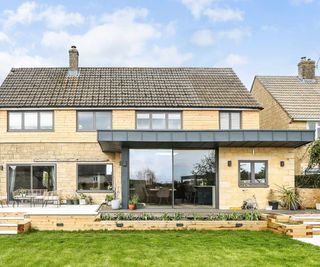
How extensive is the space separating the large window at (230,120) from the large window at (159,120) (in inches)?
94.2

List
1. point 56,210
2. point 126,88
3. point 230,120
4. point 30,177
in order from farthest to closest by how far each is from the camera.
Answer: point 126,88
point 230,120
point 30,177
point 56,210

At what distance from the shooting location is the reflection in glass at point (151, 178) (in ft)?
59.7

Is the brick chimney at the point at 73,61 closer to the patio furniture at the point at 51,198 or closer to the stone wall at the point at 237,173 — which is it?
the patio furniture at the point at 51,198

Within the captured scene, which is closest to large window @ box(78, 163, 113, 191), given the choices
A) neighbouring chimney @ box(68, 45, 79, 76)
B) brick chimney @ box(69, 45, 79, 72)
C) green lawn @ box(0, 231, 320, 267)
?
neighbouring chimney @ box(68, 45, 79, 76)

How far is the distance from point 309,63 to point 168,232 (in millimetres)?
21051

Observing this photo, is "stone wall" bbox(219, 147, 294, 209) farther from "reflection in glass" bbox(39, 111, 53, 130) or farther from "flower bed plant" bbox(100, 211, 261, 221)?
"reflection in glass" bbox(39, 111, 53, 130)

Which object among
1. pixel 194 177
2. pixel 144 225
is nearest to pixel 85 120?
pixel 194 177

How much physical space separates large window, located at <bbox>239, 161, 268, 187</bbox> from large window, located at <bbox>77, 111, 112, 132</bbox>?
7.65 metres

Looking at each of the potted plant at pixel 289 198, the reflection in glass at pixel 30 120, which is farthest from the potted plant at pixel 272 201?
the reflection in glass at pixel 30 120

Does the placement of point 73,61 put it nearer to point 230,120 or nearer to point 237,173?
point 230,120

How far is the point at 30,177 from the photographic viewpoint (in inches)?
847

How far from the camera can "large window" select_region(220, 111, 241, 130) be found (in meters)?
23.0

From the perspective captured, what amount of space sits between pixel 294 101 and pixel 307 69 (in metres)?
4.29

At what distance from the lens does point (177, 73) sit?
87.6ft
